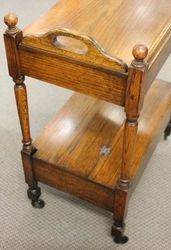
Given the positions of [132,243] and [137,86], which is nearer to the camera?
[137,86]

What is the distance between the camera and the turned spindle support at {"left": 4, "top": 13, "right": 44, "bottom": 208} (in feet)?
3.00

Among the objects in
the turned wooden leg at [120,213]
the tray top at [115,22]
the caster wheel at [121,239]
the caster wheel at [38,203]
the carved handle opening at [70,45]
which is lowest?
the caster wheel at [38,203]

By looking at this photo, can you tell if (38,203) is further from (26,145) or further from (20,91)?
(20,91)

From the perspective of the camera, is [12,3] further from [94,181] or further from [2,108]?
[94,181]

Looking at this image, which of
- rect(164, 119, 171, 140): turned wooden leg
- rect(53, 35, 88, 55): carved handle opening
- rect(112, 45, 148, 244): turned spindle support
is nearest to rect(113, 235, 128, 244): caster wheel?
rect(112, 45, 148, 244): turned spindle support

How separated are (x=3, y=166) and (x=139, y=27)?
75 centimetres

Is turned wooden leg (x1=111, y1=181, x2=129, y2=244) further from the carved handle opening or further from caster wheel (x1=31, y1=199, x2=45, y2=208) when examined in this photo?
the carved handle opening

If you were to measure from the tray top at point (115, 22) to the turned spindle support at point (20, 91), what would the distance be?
0.06 metres

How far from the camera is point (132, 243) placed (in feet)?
4.09

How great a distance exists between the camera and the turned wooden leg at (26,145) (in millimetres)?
1024

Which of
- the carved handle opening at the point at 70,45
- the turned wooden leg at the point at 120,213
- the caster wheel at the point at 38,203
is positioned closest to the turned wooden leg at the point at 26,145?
the caster wheel at the point at 38,203

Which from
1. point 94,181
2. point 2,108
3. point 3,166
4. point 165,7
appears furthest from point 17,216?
point 165,7

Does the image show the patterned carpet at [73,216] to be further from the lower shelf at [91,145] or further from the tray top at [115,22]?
the tray top at [115,22]

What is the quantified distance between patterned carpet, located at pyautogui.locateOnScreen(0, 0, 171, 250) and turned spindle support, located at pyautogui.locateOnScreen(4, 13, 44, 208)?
6 cm
